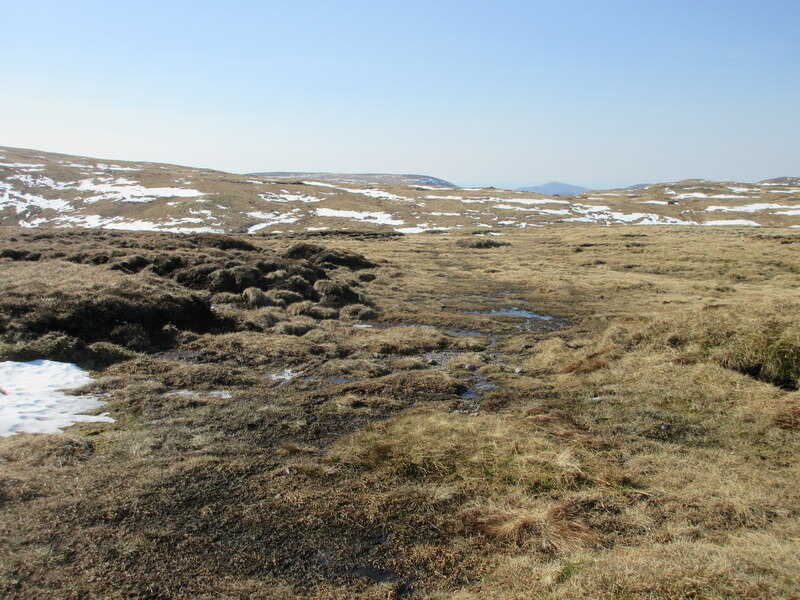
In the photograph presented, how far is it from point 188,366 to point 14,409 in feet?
11.5

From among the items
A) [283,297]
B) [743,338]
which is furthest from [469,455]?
[283,297]

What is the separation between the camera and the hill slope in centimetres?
6316

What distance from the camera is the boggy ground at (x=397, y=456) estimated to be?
4852 millimetres

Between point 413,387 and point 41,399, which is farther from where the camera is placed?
point 413,387

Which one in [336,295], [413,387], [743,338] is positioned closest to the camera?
[743,338]

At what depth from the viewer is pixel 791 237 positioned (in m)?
43.6

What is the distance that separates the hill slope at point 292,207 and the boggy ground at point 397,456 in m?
47.4

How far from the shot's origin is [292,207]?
74062 mm

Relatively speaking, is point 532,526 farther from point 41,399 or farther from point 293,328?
point 293,328

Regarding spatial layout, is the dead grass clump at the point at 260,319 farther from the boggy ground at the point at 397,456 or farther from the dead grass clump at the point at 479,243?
the dead grass clump at the point at 479,243

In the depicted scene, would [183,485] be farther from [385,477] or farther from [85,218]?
[85,218]

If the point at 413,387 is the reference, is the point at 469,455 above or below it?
above

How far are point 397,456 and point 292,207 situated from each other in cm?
7036

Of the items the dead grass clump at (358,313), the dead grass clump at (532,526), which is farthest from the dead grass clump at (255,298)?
the dead grass clump at (532,526)
